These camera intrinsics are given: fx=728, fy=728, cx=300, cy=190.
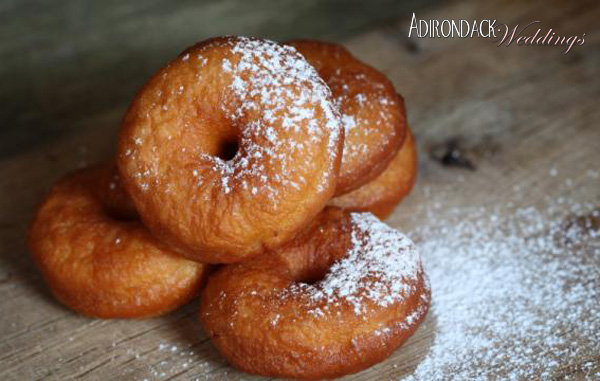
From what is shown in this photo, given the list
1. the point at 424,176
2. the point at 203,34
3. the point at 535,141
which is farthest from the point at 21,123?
the point at 535,141

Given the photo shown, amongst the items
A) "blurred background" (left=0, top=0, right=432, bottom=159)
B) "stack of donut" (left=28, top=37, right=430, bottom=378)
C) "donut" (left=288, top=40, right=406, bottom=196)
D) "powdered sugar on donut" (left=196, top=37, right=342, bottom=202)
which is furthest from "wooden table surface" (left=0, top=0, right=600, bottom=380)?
"powdered sugar on donut" (left=196, top=37, right=342, bottom=202)

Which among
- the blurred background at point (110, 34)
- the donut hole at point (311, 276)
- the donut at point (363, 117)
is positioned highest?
the donut at point (363, 117)

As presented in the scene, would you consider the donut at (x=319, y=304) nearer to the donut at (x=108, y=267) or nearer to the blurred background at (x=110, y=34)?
the donut at (x=108, y=267)

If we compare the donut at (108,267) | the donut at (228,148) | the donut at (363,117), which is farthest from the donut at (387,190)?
the donut at (108,267)

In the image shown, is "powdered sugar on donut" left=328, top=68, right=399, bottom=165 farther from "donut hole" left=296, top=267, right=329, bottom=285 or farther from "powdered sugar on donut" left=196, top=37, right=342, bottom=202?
→ "donut hole" left=296, top=267, right=329, bottom=285

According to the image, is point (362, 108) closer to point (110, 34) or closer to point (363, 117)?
point (363, 117)

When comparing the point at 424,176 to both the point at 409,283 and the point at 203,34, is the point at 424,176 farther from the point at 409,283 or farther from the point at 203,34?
the point at 203,34

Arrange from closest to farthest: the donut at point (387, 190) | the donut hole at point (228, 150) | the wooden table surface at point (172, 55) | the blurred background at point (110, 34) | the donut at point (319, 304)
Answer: the donut at point (319, 304) < the donut hole at point (228, 150) < the wooden table surface at point (172, 55) < the donut at point (387, 190) < the blurred background at point (110, 34)
